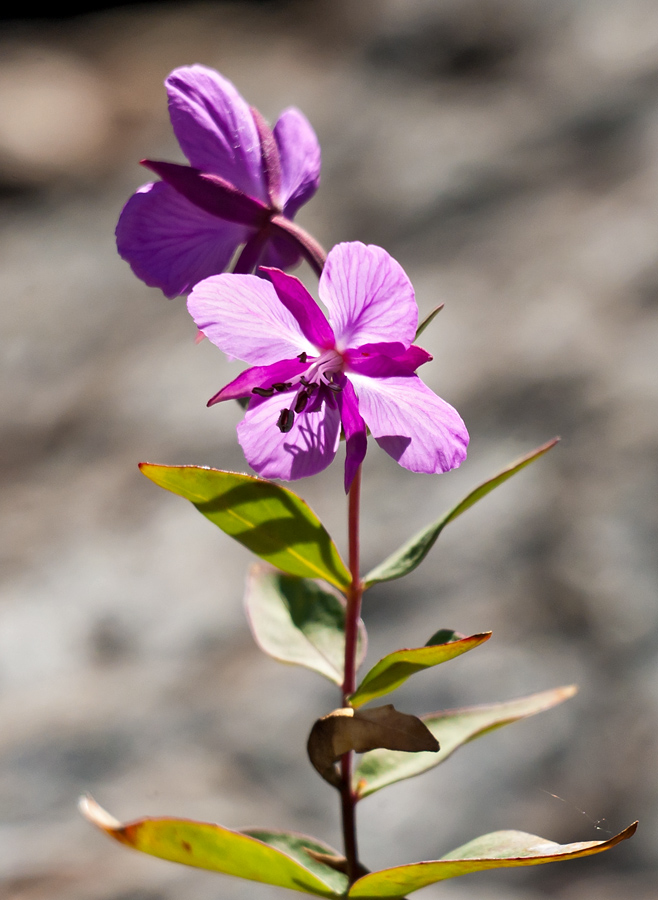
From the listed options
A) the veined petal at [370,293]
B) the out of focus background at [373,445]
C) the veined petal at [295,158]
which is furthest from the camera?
the out of focus background at [373,445]

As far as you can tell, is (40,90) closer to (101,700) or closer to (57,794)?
(101,700)

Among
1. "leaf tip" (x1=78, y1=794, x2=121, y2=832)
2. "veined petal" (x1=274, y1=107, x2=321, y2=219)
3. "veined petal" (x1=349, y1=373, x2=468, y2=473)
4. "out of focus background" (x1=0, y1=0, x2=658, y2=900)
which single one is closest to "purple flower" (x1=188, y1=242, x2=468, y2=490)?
"veined petal" (x1=349, y1=373, x2=468, y2=473)

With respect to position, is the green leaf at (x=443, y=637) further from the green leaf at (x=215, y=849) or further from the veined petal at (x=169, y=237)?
the veined petal at (x=169, y=237)

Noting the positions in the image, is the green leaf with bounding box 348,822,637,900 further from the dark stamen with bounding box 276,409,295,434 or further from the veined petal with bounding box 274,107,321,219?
the veined petal with bounding box 274,107,321,219

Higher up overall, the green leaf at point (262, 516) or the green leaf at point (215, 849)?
the green leaf at point (262, 516)

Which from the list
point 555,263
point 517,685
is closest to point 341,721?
point 517,685

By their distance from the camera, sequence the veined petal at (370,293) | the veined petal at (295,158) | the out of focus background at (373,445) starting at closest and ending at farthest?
the veined petal at (370,293)
the veined petal at (295,158)
the out of focus background at (373,445)

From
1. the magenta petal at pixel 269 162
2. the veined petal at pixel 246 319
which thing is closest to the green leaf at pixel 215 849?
the veined petal at pixel 246 319
